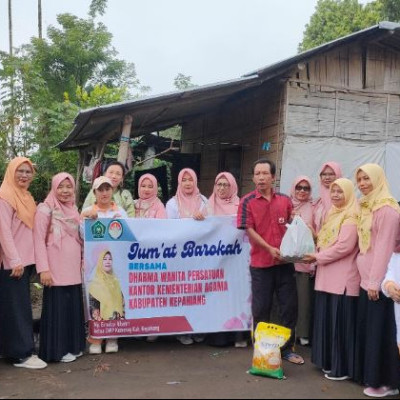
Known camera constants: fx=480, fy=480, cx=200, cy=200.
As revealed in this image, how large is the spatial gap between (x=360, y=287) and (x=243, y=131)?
5.22m

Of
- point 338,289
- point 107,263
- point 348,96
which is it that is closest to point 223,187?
point 107,263

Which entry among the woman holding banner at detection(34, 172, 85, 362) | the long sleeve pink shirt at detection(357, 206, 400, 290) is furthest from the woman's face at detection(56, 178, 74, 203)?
the long sleeve pink shirt at detection(357, 206, 400, 290)

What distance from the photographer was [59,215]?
4113 mm

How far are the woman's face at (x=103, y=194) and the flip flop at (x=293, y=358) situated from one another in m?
2.10

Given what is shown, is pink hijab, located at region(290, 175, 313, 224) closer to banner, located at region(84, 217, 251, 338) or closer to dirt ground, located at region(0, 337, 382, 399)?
banner, located at region(84, 217, 251, 338)

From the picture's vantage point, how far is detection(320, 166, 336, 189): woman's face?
4508mm

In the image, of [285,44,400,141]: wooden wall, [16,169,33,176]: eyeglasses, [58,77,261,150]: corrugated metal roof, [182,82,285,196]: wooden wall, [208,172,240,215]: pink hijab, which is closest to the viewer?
[16,169,33,176]: eyeglasses

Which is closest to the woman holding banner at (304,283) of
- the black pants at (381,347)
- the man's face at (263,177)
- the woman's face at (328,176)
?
the woman's face at (328,176)

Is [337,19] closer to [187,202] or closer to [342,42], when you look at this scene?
[342,42]

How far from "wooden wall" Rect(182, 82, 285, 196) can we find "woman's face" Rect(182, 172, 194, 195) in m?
2.70

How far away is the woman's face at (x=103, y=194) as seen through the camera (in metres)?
4.32

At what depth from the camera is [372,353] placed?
11.2 ft

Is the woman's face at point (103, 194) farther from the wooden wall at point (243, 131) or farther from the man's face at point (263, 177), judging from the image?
the wooden wall at point (243, 131)

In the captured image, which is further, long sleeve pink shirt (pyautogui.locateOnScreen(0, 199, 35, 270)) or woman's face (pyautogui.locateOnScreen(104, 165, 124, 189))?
woman's face (pyautogui.locateOnScreen(104, 165, 124, 189))
